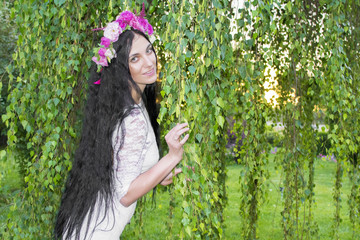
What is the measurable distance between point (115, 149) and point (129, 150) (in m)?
0.09

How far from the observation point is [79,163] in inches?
73.0

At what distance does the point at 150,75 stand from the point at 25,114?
0.89 m

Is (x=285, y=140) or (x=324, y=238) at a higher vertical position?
(x=285, y=140)

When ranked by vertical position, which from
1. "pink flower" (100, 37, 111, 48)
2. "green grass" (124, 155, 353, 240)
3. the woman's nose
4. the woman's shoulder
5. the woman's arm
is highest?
"pink flower" (100, 37, 111, 48)

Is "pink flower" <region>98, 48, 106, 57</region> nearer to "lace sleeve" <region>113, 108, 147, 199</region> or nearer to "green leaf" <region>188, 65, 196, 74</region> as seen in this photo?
"lace sleeve" <region>113, 108, 147, 199</region>

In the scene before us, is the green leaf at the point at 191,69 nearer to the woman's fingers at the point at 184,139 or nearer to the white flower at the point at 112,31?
the woman's fingers at the point at 184,139

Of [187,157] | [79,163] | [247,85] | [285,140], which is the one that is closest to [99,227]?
[79,163]

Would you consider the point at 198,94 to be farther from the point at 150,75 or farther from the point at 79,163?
the point at 79,163

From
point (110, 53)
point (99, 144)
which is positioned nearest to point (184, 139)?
point (99, 144)

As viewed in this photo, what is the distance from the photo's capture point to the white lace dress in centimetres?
162

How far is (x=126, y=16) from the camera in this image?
Answer: 1.77 meters

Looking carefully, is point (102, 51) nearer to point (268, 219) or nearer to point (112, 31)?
point (112, 31)

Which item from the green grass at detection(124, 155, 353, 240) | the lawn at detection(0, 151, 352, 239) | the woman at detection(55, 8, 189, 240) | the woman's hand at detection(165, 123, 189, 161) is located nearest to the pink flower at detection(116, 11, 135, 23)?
the woman at detection(55, 8, 189, 240)

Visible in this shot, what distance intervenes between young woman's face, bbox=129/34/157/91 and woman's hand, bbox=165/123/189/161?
42 centimetres
